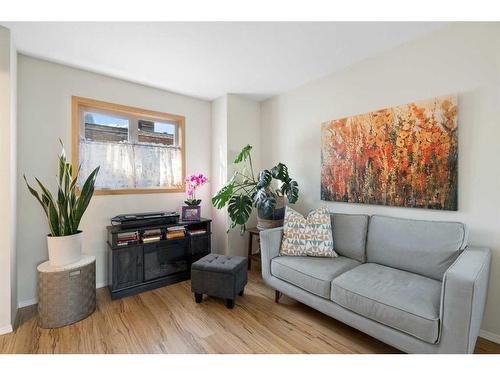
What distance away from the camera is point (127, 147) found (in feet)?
9.15

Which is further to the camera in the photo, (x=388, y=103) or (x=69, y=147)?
(x=69, y=147)

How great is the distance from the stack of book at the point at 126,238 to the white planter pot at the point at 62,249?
394mm

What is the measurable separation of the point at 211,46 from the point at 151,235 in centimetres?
202

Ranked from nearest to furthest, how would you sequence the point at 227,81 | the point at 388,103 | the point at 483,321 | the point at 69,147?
the point at 483,321 < the point at 388,103 < the point at 69,147 < the point at 227,81

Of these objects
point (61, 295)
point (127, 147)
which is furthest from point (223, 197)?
point (61, 295)

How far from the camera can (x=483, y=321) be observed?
5.58ft

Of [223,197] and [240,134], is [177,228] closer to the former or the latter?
[223,197]

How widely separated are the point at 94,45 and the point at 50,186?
1.42 meters

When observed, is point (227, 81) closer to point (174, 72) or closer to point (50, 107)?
point (174, 72)

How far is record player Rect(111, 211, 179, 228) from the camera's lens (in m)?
2.43

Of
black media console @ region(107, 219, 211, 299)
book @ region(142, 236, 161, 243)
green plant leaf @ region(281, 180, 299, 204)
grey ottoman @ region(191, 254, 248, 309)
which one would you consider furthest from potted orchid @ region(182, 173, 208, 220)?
green plant leaf @ region(281, 180, 299, 204)
